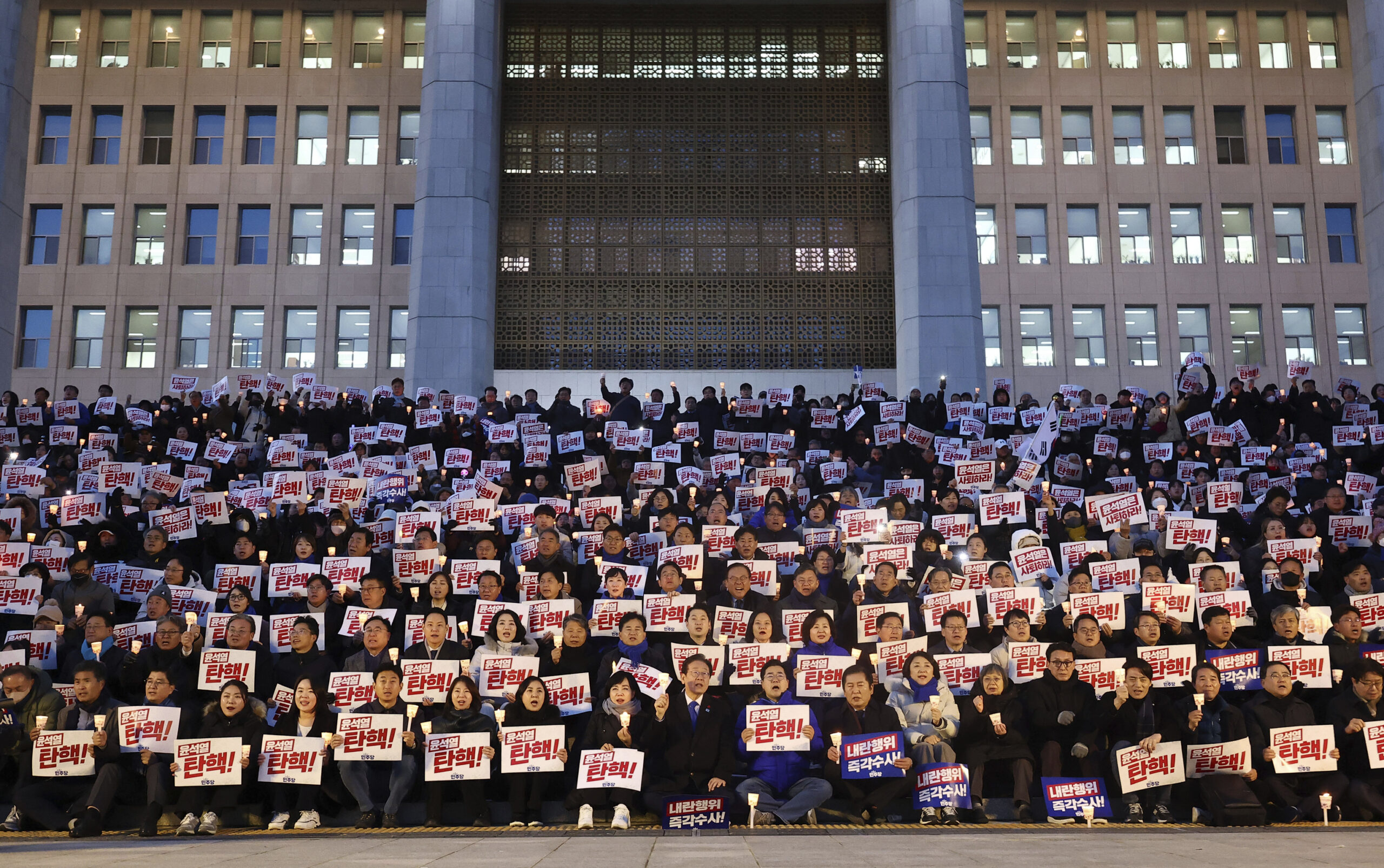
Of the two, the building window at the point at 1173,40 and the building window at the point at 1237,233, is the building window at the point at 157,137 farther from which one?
the building window at the point at 1237,233

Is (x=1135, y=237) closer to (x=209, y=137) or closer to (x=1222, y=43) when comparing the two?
(x=1222, y=43)

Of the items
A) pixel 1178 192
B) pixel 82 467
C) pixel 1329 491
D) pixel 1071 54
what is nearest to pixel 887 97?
pixel 1071 54

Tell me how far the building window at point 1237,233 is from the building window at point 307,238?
22.3 metres

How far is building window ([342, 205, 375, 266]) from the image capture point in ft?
99.9

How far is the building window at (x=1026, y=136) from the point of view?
100 feet

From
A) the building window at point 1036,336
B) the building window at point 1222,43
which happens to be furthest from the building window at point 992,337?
the building window at point 1222,43

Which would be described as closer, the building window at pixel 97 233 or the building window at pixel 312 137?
the building window at pixel 97 233

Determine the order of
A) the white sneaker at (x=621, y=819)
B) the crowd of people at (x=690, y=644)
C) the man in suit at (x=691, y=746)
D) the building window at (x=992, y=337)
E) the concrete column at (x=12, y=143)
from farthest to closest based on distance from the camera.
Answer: the building window at (x=992, y=337) → the concrete column at (x=12, y=143) → the man in suit at (x=691, y=746) → the crowd of people at (x=690, y=644) → the white sneaker at (x=621, y=819)

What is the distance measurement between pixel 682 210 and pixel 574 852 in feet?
76.6

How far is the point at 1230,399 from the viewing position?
17.8 m

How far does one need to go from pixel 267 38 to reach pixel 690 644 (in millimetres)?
26545

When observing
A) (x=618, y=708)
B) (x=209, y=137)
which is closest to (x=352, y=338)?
(x=209, y=137)

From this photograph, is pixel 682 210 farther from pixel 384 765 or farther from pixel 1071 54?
pixel 384 765

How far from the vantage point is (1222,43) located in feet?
103
